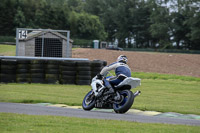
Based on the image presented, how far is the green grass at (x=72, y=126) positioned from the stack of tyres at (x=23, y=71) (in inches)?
443

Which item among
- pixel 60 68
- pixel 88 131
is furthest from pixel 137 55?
pixel 88 131

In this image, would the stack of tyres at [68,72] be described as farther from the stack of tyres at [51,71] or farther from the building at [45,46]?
the building at [45,46]

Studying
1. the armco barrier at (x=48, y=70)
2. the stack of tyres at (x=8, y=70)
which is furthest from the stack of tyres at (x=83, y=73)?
the stack of tyres at (x=8, y=70)

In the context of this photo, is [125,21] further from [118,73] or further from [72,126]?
[72,126]

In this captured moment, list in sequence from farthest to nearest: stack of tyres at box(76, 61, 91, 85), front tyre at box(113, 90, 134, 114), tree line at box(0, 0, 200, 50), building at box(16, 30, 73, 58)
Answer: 1. tree line at box(0, 0, 200, 50)
2. building at box(16, 30, 73, 58)
3. stack of tyres at box(76, 61, 91, 85)
4. front tyre at box(113, 90, 134, 114)

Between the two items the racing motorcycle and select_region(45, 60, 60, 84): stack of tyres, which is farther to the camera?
select_region(45, 60, 60, 84): stack of tyres

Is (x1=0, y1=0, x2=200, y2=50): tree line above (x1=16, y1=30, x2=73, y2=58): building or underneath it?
above

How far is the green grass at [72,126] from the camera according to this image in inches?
307

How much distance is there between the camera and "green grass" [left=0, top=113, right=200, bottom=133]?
7793mm

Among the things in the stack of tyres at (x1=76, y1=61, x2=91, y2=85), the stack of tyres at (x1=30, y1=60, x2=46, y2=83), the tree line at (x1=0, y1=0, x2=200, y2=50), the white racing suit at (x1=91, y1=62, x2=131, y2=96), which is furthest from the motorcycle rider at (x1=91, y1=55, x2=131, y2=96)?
the tree line at (x1=0, y1=0, x2=200, y2=50)

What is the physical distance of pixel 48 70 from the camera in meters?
21.0

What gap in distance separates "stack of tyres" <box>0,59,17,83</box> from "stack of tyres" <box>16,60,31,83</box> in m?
0.21

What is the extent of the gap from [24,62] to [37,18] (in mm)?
79104

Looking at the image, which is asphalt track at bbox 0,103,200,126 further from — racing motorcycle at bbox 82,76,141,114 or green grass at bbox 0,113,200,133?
green grass at bbox 0,113,200,133
